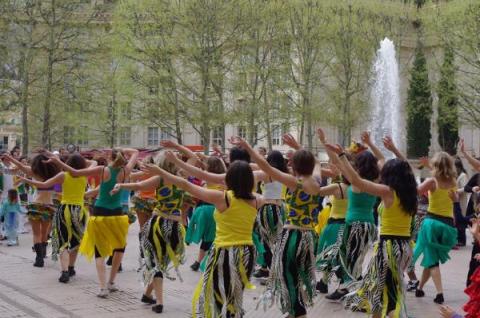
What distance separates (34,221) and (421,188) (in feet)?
21.0

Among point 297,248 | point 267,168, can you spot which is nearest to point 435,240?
point 297,248

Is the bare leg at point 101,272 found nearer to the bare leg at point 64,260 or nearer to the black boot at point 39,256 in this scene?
the bare leg at point 64,260

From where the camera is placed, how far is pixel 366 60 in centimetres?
3603

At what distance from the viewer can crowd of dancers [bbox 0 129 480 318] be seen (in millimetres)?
5941

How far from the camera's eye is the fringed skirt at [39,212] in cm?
1086

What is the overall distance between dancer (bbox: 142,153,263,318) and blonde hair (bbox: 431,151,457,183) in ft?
9.93

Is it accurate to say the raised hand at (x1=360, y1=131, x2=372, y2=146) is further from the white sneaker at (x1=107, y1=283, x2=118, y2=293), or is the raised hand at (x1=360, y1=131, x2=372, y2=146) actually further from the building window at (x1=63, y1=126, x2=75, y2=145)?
the building window at (x1=63, y1=126, x2=75, y2=145)

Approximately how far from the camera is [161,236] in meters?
7.80

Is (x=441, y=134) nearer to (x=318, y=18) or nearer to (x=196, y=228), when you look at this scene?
(x=318, y=18)

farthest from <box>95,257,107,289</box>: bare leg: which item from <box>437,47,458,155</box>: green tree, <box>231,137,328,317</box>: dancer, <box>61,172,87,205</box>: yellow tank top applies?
<box>437,47,458,155</box>: green tree

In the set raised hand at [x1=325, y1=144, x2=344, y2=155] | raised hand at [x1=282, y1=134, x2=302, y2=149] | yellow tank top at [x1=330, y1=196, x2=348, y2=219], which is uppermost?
raised hand at [x1=282, y1=134, x2=302, y2=149]

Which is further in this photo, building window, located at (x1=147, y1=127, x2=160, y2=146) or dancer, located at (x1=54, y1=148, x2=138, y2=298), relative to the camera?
building window, located at (x1=147, y1=127, x2=160, y2=146)

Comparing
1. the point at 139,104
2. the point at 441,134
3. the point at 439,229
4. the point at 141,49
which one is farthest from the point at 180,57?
the point at 439,229

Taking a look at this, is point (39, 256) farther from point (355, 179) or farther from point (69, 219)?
point (355, 179)
